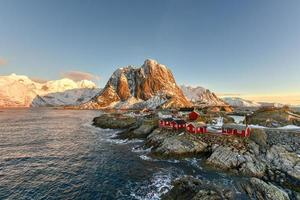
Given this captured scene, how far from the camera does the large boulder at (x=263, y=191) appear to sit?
21.3 metres

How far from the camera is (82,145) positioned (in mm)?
51281

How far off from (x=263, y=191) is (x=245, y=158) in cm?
1220

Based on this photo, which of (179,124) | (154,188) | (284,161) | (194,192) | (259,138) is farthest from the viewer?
(179,124)

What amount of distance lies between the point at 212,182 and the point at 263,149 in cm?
1810

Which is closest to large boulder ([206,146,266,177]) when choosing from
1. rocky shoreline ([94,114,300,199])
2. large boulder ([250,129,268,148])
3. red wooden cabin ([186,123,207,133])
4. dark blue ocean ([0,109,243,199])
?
rocky shoreline ([94,114,300,199])

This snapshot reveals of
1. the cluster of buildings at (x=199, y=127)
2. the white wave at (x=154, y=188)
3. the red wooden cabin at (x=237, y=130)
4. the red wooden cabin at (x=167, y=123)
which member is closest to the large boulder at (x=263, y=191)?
the white wave at (x=154, y=188)

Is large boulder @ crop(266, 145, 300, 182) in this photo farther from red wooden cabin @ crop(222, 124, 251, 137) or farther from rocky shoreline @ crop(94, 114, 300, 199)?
red wooden cabin @ crop(222, 124, 251, 137)

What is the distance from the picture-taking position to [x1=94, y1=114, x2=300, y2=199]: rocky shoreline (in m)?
22.3

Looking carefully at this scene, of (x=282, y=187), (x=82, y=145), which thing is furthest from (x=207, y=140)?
(x=82, y=145)

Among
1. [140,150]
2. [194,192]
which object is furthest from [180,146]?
[194,192]

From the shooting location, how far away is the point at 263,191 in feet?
72.4

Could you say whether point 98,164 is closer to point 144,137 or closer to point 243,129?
point 144,137

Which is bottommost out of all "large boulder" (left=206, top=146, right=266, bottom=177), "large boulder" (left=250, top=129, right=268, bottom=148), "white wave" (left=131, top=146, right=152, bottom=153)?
"white wave" (left=131, top=146, right=152, bottom=153)

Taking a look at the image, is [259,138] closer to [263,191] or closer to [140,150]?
[263,191]
